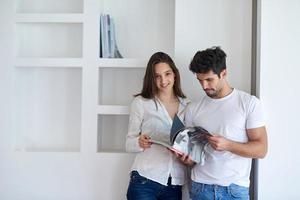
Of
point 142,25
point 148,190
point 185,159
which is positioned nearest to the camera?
point 185,159

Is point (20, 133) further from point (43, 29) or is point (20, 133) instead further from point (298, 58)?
point (298, 58)

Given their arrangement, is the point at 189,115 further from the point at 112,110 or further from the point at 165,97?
the point at 112,110

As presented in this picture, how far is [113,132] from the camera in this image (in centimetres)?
249

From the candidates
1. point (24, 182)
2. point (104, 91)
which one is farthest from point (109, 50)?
point (24, 182)

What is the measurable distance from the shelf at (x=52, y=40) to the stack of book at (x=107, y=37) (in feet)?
0.81

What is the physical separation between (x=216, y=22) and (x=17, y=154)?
1.60 m

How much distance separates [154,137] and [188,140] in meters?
0.27

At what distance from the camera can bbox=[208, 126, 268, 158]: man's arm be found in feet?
5.46

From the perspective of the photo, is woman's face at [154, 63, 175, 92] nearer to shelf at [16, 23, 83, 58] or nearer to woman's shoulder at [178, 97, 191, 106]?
woman's shoulder at [178, 97, 191, 106]

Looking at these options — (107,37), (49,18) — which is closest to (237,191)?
(107,37)

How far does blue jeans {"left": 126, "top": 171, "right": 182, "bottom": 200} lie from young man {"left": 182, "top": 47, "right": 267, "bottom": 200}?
19 centimetres

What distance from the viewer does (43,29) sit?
8.23ft

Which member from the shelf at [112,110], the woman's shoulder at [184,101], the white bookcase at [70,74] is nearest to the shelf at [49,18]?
the white bookcase at [70,74]

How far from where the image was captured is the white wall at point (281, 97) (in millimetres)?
2012
